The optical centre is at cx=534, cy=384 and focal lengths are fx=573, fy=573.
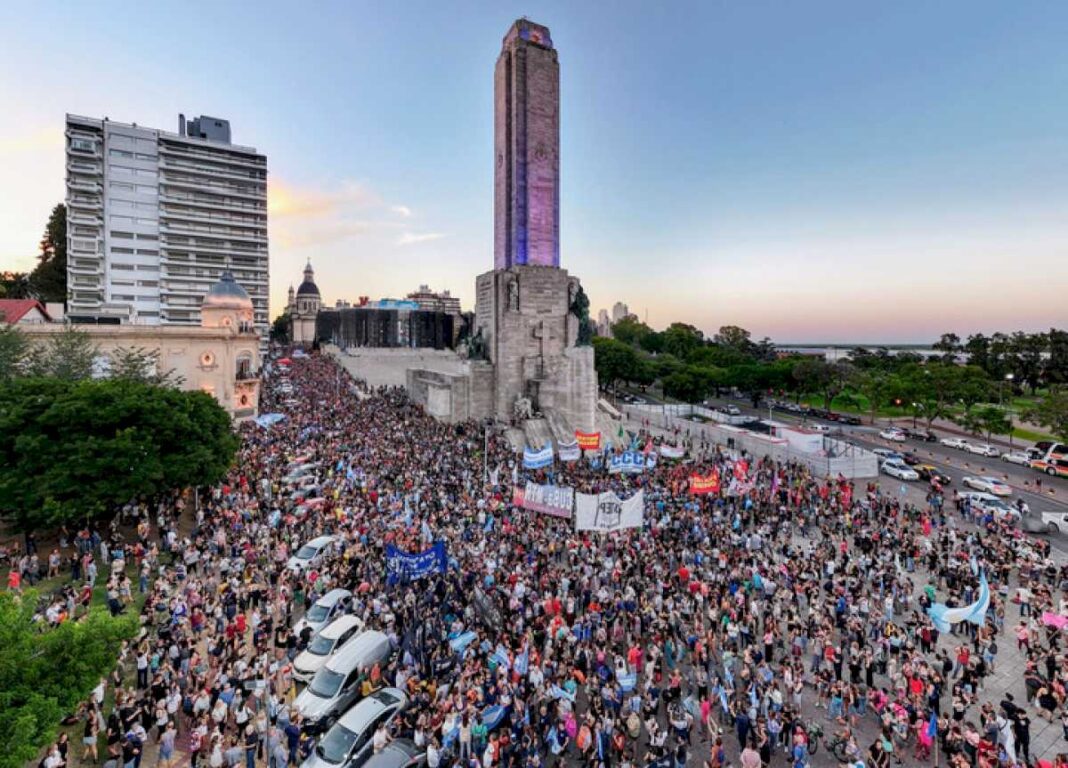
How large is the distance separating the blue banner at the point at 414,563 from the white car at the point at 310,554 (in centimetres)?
363

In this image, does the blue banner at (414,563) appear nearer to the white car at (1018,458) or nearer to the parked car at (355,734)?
the parked car at (355,734)

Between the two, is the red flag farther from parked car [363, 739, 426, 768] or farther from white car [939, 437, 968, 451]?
white car [939, 437, 968, 451]

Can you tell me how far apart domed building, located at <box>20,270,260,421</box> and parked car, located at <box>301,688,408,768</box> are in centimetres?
3000

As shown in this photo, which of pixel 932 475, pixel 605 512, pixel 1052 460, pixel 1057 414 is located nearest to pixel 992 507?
pixel 932 475

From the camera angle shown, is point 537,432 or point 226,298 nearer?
point 537,432

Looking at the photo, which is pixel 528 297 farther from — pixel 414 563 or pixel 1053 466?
pixel 1053 466

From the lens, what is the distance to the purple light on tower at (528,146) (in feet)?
147

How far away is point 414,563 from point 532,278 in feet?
103

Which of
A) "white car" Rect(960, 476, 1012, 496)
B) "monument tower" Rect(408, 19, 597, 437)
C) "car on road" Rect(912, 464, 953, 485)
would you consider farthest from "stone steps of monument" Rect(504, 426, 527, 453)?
"white car" Rect(960, 476, 1012, 496)

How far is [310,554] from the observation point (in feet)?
62.5

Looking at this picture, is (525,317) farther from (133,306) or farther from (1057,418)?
(133,306)

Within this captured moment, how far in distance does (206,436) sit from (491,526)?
12.4 m

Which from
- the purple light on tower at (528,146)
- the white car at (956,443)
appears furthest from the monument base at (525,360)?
the white car at (956,443)

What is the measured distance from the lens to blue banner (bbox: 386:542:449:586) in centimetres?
1622
